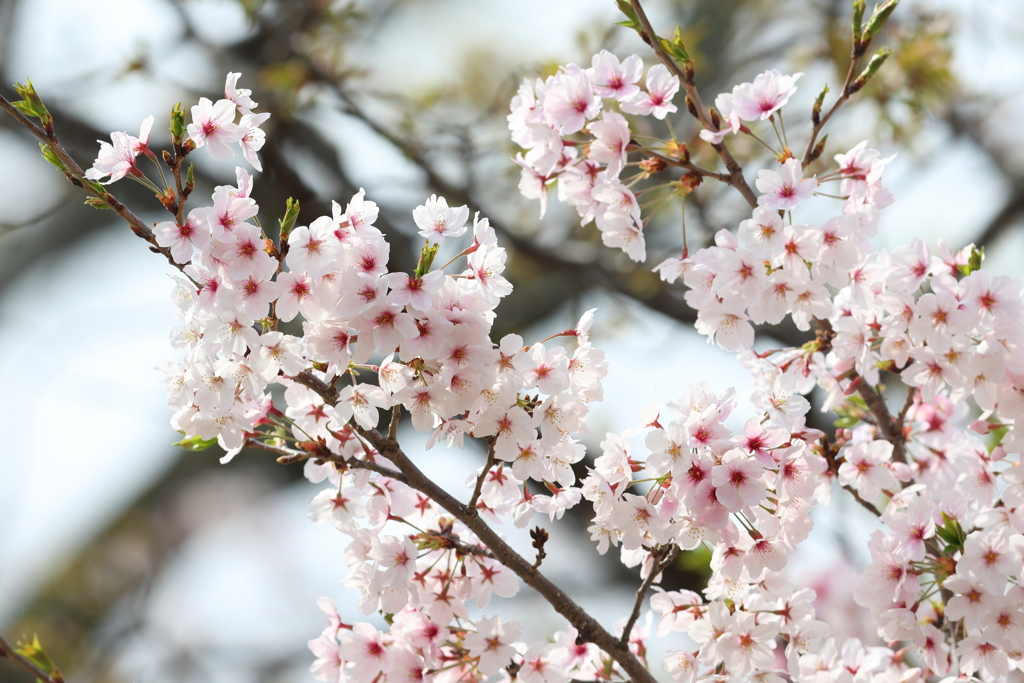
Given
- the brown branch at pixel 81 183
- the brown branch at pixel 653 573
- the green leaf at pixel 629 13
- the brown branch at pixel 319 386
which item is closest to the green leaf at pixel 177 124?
the brown branch at pixel 81 183

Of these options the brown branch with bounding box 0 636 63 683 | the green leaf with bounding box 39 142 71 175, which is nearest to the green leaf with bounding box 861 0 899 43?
the green leaf with bounding box 39 142 71 175

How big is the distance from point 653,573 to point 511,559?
291 millimetres

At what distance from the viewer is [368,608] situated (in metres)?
1.49

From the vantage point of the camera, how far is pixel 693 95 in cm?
160

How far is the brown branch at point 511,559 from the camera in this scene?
1384 millimetres

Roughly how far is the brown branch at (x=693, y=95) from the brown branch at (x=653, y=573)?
718mm

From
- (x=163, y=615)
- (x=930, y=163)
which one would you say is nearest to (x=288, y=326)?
(x=930, y=163)

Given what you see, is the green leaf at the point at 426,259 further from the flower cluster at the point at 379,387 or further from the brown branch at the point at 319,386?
the brown branch at the point at 319,386

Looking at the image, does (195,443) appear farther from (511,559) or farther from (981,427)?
(981,427)

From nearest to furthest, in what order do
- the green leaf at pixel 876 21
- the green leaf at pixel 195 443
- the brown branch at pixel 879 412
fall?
the green leaf at pixel 195 443 < the green leaf at pixel 876 21 < the brown branch at pixel 879 412

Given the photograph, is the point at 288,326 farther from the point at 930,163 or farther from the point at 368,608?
the point at 930,163

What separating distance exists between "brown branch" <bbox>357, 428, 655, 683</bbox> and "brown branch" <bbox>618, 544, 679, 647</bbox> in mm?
34

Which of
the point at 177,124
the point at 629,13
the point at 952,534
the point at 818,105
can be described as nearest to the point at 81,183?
the point at 177,124

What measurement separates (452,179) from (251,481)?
2974 mm
